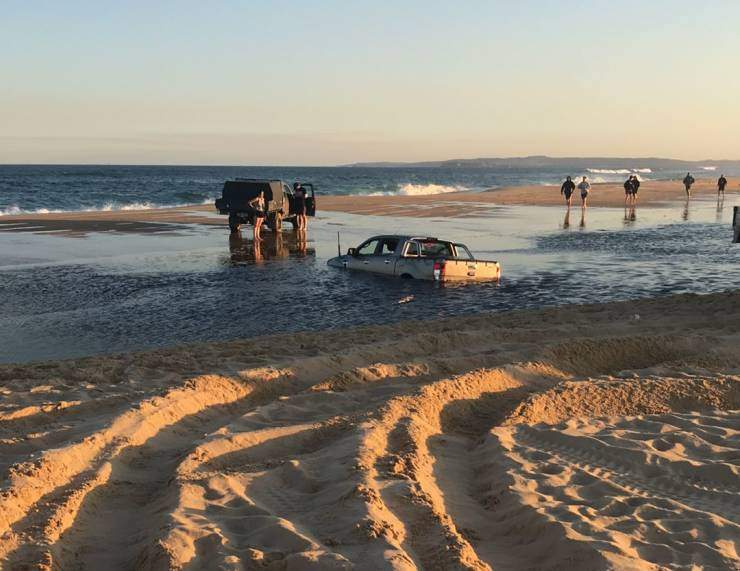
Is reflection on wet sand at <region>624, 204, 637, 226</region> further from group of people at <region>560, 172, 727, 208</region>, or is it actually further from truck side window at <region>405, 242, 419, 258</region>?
truck side window at <region>405, 242, 419, 258</region>

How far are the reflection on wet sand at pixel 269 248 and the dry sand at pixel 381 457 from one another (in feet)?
42.4

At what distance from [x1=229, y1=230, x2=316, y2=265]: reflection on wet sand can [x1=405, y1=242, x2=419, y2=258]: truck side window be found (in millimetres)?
5527

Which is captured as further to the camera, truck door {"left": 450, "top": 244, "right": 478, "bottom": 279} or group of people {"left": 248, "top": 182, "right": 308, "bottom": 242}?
group of people {"left": 248, "top": 182, "right": 308, "bottom": 242}

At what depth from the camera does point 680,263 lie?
71.6 ft

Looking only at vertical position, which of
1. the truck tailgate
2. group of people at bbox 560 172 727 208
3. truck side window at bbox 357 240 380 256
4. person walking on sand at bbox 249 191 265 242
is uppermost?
group of people at bbox 560 172 727 208

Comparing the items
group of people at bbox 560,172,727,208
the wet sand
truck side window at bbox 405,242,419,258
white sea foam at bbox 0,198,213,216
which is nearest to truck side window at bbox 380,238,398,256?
truck side window at bbox 405,242,419,258

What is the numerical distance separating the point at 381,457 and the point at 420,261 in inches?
481

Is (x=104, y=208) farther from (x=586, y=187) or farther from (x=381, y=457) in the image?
(x=381, y=457)

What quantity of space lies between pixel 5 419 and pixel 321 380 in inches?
132

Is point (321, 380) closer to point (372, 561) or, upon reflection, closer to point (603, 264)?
point (372, 561)

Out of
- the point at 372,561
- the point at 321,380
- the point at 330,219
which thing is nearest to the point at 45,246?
the point at 330,219

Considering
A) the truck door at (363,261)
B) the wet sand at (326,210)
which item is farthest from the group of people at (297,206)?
the truck door at (363,261)

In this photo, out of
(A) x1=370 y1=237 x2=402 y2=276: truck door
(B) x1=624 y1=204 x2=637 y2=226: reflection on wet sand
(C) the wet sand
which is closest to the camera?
(A) x1=370 y1=237 x2=402 y2=276: truck door

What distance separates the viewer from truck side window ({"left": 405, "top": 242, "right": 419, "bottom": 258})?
18.6 m
